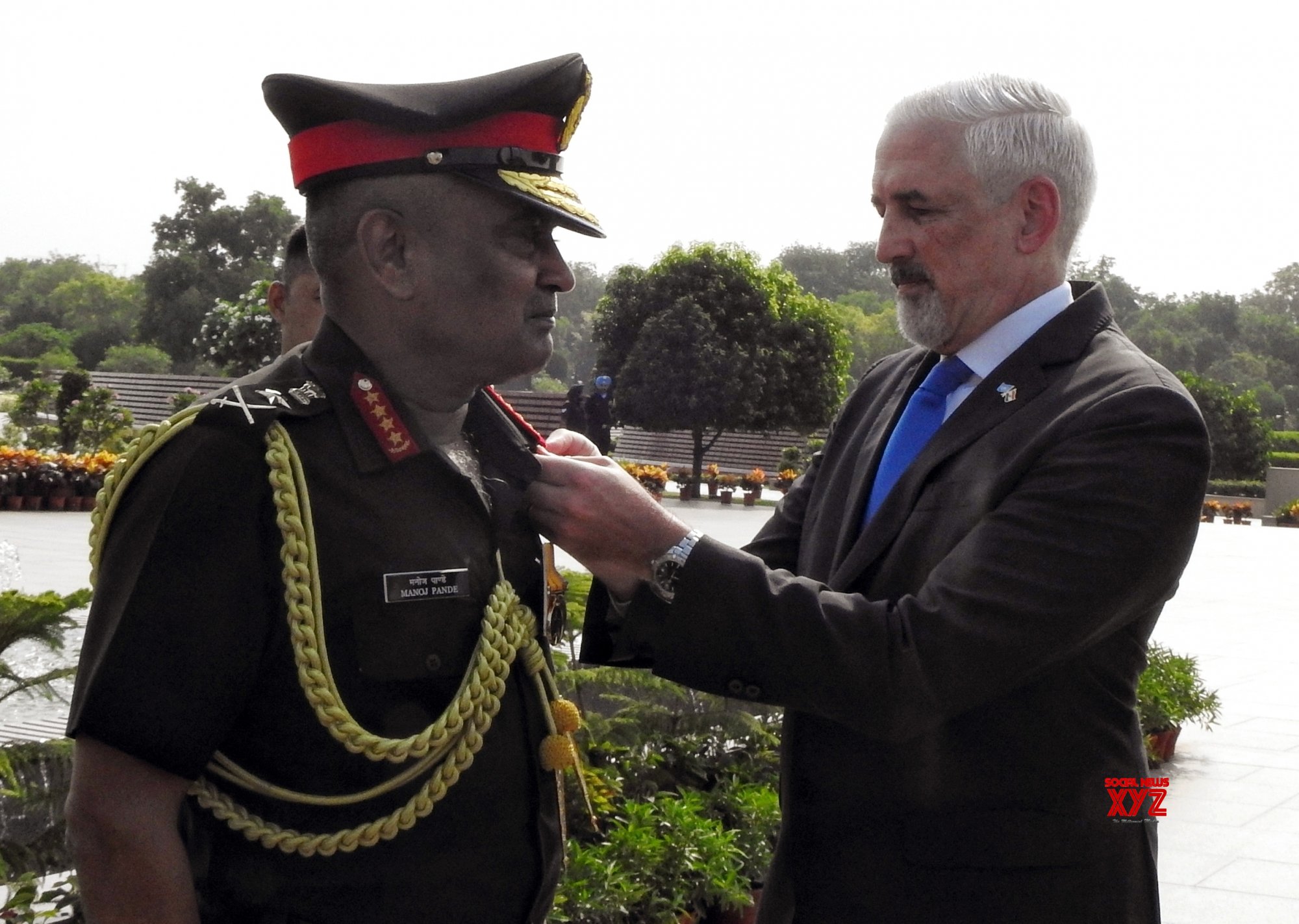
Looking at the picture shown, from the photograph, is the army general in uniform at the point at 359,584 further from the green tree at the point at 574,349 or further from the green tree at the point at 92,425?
the green tree at the point at 574,349

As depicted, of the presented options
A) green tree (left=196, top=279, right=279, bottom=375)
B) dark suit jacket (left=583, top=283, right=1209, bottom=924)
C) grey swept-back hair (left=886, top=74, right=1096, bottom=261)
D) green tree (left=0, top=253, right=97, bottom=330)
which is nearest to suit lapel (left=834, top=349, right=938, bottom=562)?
dark suit jacket (left=583, top=283, right=1209, bottom=924)

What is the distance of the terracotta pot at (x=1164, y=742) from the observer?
23.8ft

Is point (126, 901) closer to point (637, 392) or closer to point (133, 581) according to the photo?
point (133, 581)

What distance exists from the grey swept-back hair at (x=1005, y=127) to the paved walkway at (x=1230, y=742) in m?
3.61

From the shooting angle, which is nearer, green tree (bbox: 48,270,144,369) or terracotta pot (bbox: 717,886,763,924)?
terracotta pot (bbox: 717,886,763,924)

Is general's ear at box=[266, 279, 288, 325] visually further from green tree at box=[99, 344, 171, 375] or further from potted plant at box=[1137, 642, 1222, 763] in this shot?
green tree at box=[99, 344, 171, 375]

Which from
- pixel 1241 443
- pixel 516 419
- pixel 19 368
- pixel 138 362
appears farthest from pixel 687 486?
pixel 138 362

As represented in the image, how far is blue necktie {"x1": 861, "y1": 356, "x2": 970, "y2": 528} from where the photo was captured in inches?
98.9

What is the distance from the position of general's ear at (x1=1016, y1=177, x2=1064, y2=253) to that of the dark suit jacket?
0.52 ft

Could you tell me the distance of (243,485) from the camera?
5.52ft

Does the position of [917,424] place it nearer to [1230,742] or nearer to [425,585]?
[425,585]

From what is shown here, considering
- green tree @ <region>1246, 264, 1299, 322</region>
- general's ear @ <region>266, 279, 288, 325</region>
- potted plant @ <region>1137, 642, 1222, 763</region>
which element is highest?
green tree @ <region>1246, 264, 1299, 322</region>

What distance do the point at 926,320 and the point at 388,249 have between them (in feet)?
3.60

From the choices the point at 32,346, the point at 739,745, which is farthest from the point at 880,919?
the point at 32,346
